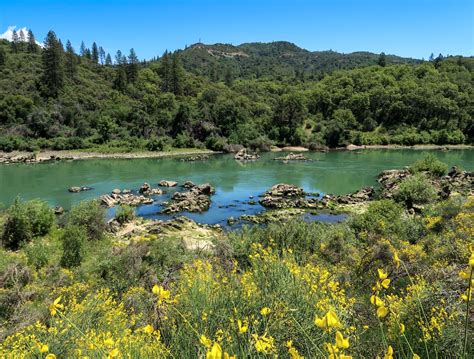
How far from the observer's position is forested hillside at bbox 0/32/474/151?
2849 inches

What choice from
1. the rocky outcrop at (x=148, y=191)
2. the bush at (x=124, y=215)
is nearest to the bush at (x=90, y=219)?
the bush at (x=124, y=215)

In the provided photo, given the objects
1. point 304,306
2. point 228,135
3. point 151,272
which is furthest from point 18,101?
point 304,306

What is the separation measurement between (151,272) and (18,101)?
7972 centimetres

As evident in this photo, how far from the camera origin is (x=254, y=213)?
2867 centimetres

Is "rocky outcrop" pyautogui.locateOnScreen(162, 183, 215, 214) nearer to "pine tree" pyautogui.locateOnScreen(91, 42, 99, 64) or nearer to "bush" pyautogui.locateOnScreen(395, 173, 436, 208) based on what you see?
"bush" pyautogui.locateOnScreen(395, 173, 436, 208)

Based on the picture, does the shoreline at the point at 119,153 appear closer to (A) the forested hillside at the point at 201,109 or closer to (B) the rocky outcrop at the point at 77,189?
(A) the forested hillside at the point at 201,109

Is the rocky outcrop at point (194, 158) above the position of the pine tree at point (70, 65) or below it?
below

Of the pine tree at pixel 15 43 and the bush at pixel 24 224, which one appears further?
the pine tree at pixel 15 43

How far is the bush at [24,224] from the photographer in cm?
1839

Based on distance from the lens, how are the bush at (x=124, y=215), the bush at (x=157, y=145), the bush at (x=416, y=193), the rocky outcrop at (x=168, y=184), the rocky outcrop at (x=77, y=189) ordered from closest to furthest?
the bush at (x=124, y=215), the bush at (x=416, y=193), the rocky outcrop at (x=77, y=189), the rocky outcrop at (x=168, y=184), the bush at (x=157, y=145)

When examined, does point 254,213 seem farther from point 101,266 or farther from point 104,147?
point 104,147

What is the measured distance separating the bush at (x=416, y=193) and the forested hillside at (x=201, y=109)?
44.8m

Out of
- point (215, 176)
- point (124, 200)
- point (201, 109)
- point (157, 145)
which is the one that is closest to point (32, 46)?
point (201, 109)

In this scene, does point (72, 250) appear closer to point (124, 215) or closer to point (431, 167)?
point (124, 215)
